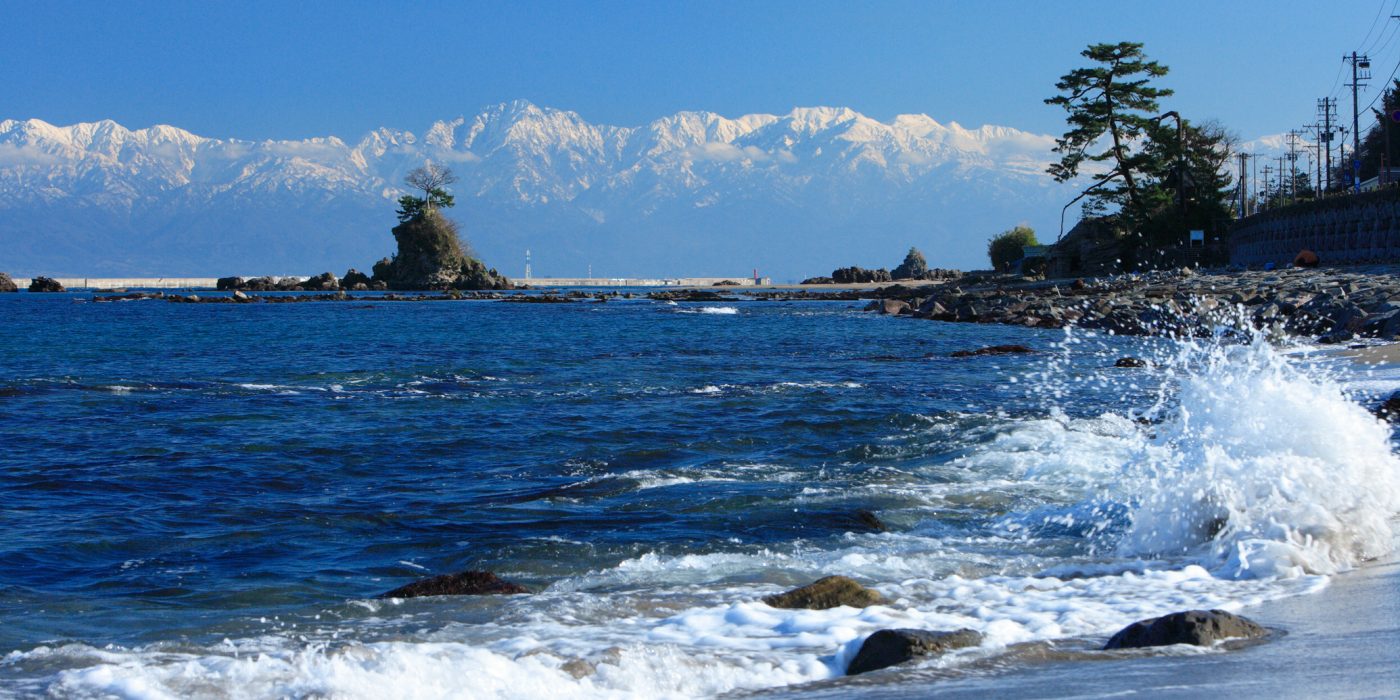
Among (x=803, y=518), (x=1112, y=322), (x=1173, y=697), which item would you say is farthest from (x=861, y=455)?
(x=1112, y=322)

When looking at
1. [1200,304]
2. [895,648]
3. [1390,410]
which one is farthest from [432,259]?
[895,648]

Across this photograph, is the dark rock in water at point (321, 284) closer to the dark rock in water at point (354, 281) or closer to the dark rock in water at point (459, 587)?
the dark rock in water at point (354, 281)

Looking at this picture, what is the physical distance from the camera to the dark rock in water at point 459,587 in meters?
7.08

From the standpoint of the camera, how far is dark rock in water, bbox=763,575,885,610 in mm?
6398

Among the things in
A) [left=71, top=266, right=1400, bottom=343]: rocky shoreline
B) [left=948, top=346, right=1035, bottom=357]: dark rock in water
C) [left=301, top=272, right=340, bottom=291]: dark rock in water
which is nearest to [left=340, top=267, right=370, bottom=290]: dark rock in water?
[left=301, top=272, right=340, bottom=291]: dark rock in water

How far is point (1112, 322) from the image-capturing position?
30.9 metres

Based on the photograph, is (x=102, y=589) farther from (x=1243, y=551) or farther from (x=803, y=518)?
(x=1243, y=551)

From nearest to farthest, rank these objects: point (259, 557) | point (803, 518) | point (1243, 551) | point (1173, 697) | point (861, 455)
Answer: point (1173, 697)
point (1243, 551)
point (259, 557)
point (803, 518)
point (861, 455)

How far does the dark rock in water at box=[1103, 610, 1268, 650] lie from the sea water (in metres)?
0.36

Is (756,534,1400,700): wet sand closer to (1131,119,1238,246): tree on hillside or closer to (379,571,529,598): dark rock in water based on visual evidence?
(379,571,529,598): dark rock in water

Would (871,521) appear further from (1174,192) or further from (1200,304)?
(1174,192)

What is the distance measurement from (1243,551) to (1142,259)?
4837 centimetres

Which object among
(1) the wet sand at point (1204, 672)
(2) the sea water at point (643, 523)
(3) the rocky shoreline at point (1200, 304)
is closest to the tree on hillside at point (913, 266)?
(3) the rocky shoreline at point (1200, 304)

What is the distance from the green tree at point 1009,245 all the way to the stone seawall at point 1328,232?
1425 inches
